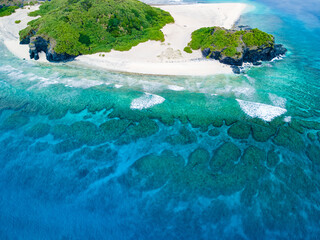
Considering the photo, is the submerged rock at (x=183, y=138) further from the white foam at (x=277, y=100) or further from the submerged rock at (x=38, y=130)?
the submerged rock at (x=38, y=130)

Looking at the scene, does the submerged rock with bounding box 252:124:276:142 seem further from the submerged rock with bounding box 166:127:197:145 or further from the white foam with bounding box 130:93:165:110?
the white foam with bounding box 130:93:165:110

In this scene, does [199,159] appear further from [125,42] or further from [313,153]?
[125,42]

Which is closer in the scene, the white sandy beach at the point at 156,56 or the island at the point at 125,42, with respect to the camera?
the white sandy beach at the point at 156,56

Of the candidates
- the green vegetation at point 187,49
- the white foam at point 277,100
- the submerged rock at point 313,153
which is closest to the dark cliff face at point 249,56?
the green vegetation at point 187,49

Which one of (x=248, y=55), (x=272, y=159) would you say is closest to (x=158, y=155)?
(x=272, y=159)

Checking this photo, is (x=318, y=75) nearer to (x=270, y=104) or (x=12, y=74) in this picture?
(x=270, y=104)

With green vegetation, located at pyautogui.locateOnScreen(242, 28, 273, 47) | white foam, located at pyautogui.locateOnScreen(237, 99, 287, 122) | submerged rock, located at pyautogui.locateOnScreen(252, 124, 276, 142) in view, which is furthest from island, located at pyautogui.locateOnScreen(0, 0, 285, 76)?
submerged rock, located at pyautogui.locateOnScreen(252, 124, 276, 142)

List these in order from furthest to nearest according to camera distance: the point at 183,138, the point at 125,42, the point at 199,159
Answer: the point at 125,42, the point at 183,138, the point at 199,159
